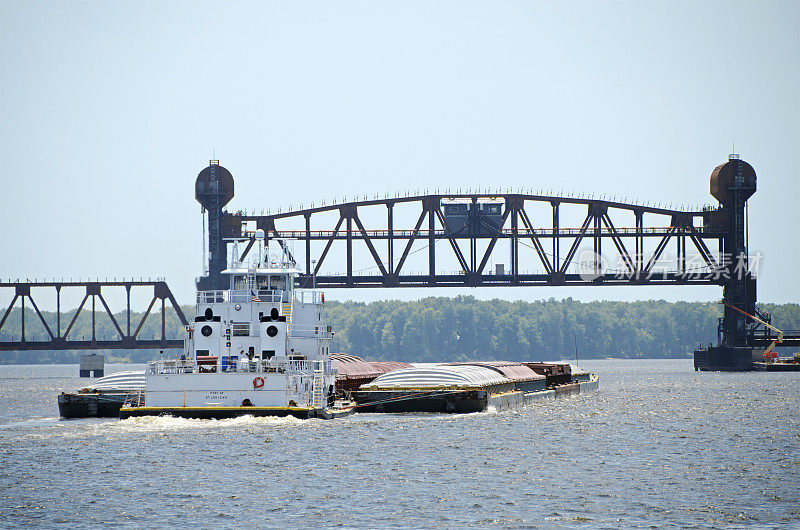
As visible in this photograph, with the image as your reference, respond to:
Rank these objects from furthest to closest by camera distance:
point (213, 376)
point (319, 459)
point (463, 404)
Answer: point (463, 404) < point (213, 376) < point (319, 459)

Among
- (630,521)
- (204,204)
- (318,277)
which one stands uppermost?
(204,204)

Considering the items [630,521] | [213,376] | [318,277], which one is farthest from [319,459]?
[318,277]

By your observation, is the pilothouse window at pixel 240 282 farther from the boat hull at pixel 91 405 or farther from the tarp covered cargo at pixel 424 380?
the tarp covered cargo at pixel 424 380

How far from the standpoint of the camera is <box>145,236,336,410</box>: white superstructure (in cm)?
4962

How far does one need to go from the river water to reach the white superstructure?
1441 millimetres

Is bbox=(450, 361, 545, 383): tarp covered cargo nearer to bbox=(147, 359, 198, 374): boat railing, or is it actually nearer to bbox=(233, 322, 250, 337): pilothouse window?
bbox=(233, 322, 250, 337): pilothouse window

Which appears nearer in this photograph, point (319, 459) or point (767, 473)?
point (767, 473)

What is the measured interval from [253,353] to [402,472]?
57.6ft

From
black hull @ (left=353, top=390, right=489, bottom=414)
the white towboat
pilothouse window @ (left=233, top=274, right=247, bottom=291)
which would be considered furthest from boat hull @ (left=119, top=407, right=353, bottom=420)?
black hull @ (left=353, top=390, right=489, bottom=414)

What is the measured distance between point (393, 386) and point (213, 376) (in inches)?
587

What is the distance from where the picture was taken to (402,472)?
1533 inches

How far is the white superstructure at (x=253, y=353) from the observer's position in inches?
1954

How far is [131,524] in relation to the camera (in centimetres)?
2955

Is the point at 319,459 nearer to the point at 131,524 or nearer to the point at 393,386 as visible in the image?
the point at 131,524
